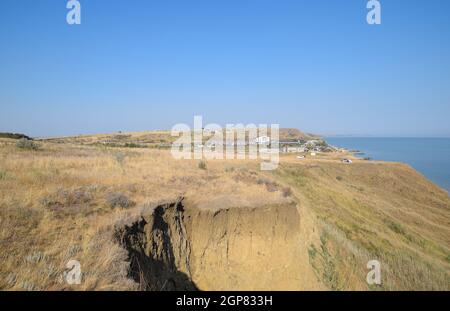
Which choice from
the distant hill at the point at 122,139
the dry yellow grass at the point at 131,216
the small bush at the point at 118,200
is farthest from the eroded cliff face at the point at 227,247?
the distant hill at the point at 122,139

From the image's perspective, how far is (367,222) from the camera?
883 inches

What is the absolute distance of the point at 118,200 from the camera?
9.31m

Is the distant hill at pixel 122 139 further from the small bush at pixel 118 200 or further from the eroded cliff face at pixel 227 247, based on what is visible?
the small bush at pixel 118 200

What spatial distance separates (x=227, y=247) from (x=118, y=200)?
504 centimetres

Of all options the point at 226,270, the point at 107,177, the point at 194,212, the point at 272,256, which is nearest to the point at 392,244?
the point at 272,256

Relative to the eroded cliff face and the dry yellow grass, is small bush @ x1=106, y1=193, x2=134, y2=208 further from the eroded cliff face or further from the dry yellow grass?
the eroded cliff face

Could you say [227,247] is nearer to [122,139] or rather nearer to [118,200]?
[118,200]

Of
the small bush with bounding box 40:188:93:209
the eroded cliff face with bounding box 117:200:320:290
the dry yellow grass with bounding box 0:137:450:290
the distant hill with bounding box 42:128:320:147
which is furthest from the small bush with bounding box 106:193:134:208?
the distant hill with bounding box 42:128:320:147

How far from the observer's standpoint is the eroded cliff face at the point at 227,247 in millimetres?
9359

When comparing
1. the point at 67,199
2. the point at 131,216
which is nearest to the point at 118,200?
the point at 131,216
